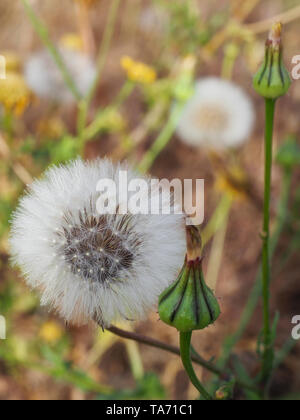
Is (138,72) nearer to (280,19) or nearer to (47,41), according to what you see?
(47,41)

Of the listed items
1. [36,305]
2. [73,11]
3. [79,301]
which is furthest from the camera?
[73,11]

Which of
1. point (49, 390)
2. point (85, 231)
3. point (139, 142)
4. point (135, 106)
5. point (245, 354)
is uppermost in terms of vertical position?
point (135, 106)

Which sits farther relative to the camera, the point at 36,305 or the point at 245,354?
the point at 36,305

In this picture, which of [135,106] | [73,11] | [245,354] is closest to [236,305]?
[245,354]

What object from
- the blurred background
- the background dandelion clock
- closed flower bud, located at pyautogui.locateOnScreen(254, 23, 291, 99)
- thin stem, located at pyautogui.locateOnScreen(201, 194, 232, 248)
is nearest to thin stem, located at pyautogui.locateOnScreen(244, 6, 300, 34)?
the blurred background

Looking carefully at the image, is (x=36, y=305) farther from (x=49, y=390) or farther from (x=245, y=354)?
(x=245, y=354)

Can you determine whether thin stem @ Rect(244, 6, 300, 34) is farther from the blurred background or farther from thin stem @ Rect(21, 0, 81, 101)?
thin stem @ Rect(21, 0, 81, 101)
